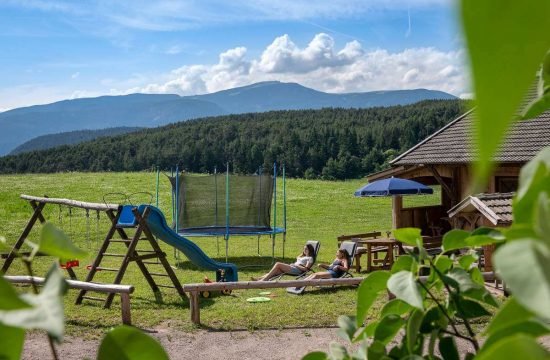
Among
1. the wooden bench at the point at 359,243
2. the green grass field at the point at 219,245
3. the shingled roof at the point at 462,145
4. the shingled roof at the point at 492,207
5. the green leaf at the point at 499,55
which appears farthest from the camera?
the shingled roof at the point at 462,145

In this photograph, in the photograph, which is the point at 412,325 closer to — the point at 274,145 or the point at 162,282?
the point at 162,282

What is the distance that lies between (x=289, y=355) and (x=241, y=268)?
21.7 feet

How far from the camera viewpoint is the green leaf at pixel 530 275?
0.17 metres

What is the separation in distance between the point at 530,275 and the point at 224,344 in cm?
749

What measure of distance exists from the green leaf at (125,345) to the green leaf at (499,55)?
0.63 feet

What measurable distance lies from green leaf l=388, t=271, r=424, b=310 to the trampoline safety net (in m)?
14.4

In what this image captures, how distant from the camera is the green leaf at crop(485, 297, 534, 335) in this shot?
0.82 ft

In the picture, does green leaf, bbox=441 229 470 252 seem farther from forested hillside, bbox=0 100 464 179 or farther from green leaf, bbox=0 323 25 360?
forested hillside, bbox=0 100 464 179

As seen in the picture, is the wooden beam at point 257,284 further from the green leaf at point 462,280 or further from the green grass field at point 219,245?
the green leaf at point 462,280

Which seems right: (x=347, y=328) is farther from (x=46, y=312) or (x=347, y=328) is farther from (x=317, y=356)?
(x=46, y=312)

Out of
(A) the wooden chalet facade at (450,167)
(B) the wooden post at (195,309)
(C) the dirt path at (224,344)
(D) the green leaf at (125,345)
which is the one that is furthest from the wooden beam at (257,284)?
(D) the green leaf at (125,345)

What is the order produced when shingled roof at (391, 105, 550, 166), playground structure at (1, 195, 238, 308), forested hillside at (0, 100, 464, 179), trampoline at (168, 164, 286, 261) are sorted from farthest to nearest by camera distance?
forested hillside at (0, 100, 464, 179) → trampoline at (168, 164, 286, 261) → shingled roof at (391, 105, 550, 166) → playground structure at (1, 195, 238, 308)

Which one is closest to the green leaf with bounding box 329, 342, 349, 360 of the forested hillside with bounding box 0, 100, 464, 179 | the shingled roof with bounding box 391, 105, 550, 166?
the shingled roof with bounding box 391, 105, 550, 166

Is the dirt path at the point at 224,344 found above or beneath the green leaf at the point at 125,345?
beneath
